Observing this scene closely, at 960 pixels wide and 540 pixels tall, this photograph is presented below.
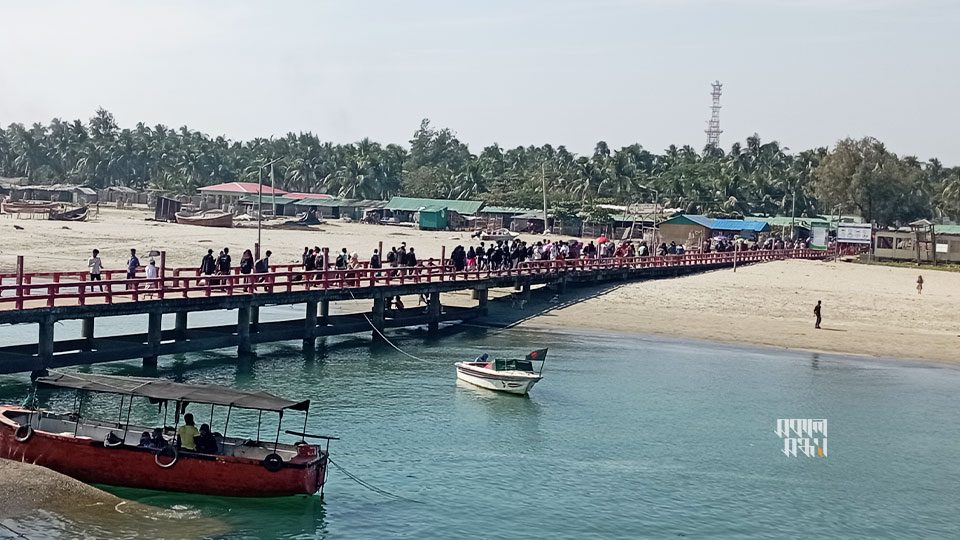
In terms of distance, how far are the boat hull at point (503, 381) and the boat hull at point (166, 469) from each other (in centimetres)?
1261

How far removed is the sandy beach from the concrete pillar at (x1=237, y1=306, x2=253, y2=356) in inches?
611

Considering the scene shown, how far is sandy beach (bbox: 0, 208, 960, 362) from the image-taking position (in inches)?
1933

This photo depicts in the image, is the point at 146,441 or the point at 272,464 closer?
the point at 272,464

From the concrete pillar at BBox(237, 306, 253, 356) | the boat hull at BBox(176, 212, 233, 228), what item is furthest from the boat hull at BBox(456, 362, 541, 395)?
the boat hull at BBox(176, 212, 233, 228)

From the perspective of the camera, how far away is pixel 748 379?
39719 mm

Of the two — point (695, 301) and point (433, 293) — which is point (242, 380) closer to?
point (433, 293)

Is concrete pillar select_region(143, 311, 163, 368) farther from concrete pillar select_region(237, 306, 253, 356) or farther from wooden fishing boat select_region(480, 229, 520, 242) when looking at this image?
wooden fishing boat select_region(480, 229, 520, 242)

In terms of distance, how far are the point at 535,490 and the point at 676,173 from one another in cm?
11247

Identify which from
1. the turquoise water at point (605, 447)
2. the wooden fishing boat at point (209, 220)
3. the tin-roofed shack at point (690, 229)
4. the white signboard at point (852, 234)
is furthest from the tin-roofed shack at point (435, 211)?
the turquoise water at point (605, 447)

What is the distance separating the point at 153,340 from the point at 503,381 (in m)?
11.2

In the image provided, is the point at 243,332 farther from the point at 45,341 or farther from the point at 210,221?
the point at 210,221

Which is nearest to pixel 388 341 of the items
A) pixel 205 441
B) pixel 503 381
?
pixel 503 381

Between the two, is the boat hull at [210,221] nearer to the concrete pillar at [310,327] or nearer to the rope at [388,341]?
the rope at [388,341]

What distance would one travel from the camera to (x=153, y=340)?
1427 inches
